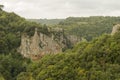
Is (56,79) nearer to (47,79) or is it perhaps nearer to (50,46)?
(47,79)

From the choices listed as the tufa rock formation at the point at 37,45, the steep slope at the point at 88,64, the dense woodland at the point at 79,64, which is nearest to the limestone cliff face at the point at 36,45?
the tufa rock formation at the point at 37,45

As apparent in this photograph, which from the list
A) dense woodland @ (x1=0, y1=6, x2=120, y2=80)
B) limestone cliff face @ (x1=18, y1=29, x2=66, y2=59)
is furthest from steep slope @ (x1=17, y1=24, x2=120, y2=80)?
limestone cliff face @ (x1=18, y1=29, x2=66, y2=59)

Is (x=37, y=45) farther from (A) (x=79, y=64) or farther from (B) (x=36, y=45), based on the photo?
(A) (x=79, y=64)

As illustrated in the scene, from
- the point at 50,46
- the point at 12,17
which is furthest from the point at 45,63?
the point at 12,17

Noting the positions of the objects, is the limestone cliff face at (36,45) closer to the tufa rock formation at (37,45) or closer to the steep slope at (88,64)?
the tufa rock formation at (37,45)

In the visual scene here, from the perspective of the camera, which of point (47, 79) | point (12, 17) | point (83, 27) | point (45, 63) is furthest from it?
point (83, 27)

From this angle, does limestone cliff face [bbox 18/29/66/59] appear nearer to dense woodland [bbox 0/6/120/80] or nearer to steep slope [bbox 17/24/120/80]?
dense woodland [bbox 0/6/120/80]

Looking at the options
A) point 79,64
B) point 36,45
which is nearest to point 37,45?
point 36,45
